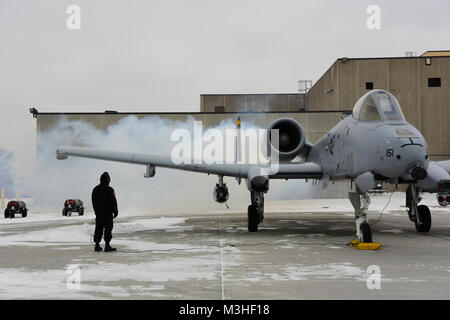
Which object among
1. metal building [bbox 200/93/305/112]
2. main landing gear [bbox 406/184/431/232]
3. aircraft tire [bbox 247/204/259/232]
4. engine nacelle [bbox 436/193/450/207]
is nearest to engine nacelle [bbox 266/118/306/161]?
aircraft tire [bbox 247/204/259/232]

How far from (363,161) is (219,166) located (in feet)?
16.8

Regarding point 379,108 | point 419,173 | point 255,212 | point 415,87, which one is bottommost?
point 255,212

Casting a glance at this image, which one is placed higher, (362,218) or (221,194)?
(221,194)

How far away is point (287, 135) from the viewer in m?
15.8

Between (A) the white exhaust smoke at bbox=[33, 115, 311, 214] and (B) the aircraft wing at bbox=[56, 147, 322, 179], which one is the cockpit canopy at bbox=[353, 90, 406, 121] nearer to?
(B) the aircraft wing at bbox=[56, 147, 322, 179]

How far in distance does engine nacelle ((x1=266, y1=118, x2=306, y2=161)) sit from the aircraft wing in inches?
67.6

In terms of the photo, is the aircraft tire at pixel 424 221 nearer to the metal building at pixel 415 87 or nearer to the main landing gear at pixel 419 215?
the main landing gear at pixel 419 215

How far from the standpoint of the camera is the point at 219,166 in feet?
45.6

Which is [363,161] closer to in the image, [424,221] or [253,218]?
[424,221]

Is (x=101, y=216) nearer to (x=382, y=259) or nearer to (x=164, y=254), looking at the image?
(x=164, y=254)

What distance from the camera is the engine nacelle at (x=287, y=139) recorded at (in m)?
15.3
